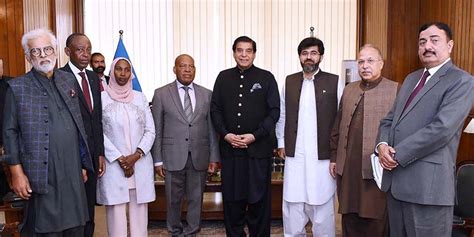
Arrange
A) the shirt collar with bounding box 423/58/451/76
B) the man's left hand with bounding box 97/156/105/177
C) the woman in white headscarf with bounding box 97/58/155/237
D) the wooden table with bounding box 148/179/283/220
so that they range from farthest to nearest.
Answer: the wooden table with bounding box 148/179/283/220 < the woman in white headscarf with bounding box 97/58/155/237 < the man's left hand with bounding box 97/156/105/177 < the shirt collar with bounding box 423/58/451/76

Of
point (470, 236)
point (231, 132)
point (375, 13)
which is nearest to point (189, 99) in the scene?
point (231, 132)

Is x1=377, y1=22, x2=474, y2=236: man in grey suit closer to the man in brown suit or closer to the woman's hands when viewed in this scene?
the man in brown suit

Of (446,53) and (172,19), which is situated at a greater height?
(172,19)

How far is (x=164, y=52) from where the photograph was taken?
7.20m

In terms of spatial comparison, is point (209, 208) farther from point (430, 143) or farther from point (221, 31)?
point (221, 31)

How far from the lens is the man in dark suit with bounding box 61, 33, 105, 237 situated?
9.96 ft

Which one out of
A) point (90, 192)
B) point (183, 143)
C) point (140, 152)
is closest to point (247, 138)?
point (183, 143)

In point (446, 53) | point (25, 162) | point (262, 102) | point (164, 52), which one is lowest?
point (25, 162)

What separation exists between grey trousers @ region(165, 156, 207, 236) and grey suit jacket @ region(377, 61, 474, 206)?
65.6 inches

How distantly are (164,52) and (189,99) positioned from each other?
147 inches

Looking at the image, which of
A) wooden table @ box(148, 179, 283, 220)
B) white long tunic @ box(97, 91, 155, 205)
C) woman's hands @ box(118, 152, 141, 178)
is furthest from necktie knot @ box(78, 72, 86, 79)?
wooden table @ box(148, 179, 283, 220)

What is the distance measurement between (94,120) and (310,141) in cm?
159

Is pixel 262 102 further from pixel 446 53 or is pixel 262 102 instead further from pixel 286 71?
pixel 286 71

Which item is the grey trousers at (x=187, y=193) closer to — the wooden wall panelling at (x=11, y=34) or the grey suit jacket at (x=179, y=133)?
the grey suit jacket at (x=179, y=133)
